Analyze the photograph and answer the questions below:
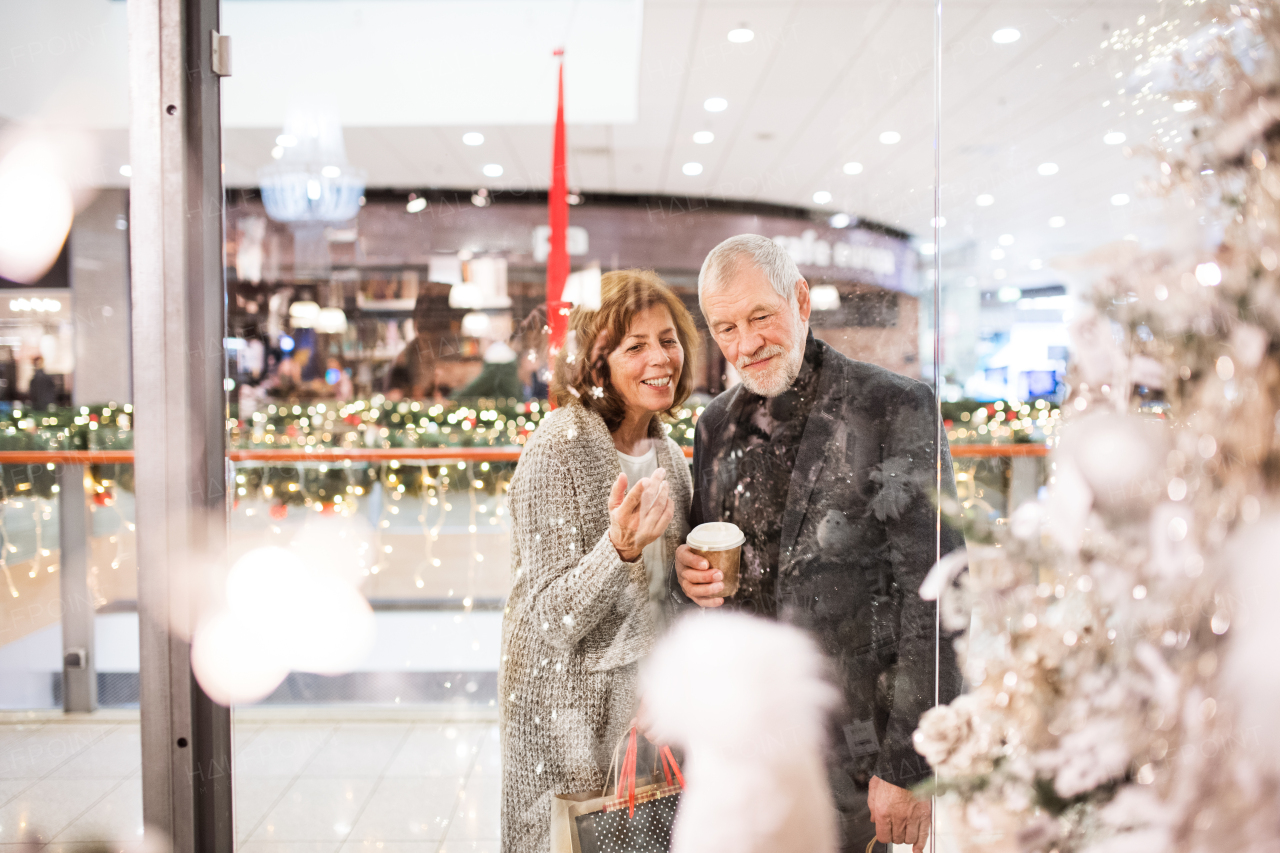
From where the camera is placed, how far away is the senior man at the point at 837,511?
1.31m

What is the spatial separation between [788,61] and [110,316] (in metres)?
1.79

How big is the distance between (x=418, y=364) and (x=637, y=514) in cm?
72

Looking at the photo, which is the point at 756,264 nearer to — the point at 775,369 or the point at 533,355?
the point at 775,369

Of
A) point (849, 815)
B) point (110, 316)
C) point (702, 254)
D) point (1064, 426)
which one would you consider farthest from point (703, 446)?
point (110, 316)

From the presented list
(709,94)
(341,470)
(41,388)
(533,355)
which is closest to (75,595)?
(41,388)

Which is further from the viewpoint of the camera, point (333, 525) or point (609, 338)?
point (333, 525)

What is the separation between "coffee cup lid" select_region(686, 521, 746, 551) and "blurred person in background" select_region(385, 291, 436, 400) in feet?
2.60

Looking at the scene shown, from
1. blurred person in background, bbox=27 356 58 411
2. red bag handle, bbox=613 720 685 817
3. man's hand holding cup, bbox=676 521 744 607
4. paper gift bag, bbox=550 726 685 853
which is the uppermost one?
blurred person in background, bbox=27 356 58 411

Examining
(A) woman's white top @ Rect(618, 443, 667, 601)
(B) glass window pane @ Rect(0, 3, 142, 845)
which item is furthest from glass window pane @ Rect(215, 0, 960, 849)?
(B) glass window pane @ Rect(0, 3, 142, 845)

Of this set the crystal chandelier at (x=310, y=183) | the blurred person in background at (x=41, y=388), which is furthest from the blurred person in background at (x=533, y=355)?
the blurred person in background at (x=41, y=388)

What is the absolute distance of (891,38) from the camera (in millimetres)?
1426

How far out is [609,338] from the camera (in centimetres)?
141

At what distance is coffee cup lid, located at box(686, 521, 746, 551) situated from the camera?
1.35 m

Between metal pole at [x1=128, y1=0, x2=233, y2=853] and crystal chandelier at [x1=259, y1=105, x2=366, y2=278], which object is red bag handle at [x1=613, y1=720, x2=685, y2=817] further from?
crystal chandelier at [x1=259, y1=105, x2=366, y2=278]
